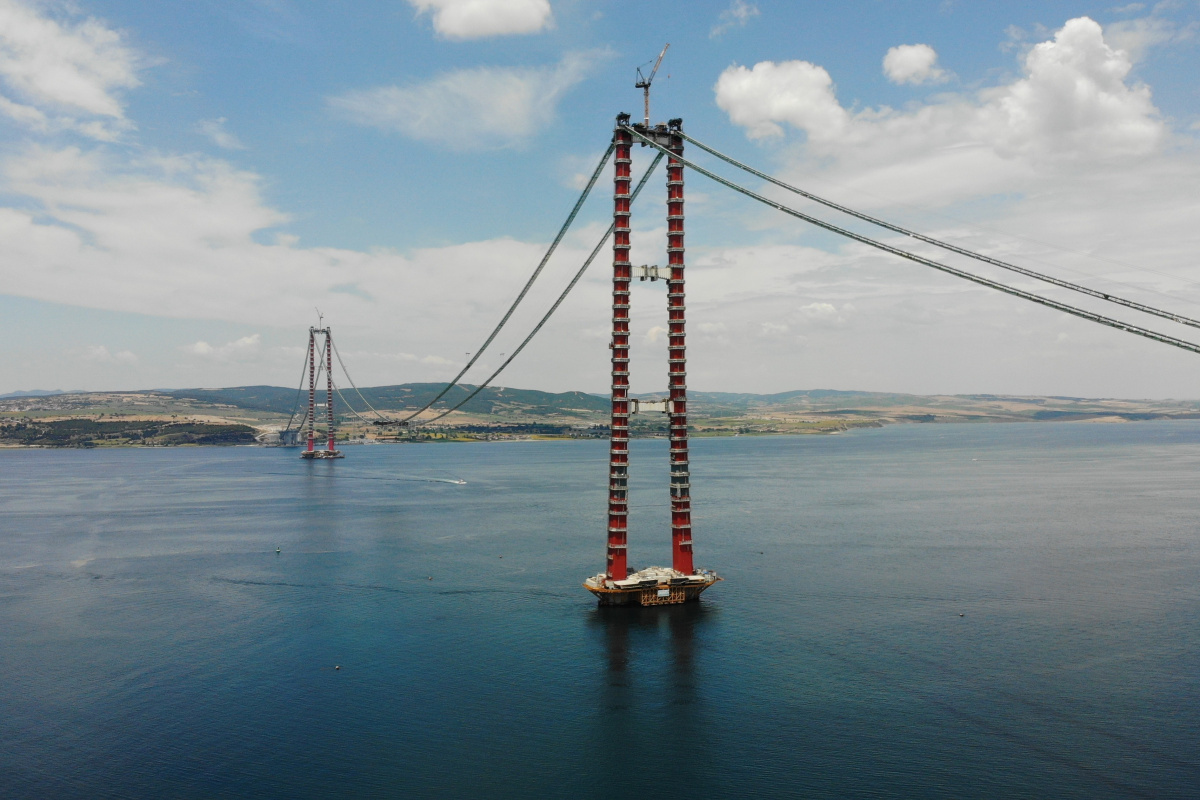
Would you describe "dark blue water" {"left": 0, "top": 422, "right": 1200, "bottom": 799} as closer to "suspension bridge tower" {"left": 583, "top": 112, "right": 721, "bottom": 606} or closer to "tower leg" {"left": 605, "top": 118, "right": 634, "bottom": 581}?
"suspension bridge tower" {"left": 583, "top": 112, "right": 721, "bottom": 606}

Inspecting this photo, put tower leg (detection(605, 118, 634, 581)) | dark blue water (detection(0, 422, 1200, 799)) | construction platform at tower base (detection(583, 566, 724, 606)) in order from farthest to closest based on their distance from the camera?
construction platform at tower base (detection(583, 566, 724, 606)), tower leg (detection(605, 118, 634, 581)), dark blue water (detection(0, 422, 1200, 799))

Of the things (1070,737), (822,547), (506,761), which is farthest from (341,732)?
(822,547)

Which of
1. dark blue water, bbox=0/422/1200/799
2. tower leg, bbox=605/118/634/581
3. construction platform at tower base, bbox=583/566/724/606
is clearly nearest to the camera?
dark blue water, bbox=0/422/1200/799

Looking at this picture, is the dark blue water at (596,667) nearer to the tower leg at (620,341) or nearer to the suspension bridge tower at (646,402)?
the suspension bridge tower at (646,402)

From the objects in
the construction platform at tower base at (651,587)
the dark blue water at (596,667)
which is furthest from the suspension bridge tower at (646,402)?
the dark blue water at (596,667)

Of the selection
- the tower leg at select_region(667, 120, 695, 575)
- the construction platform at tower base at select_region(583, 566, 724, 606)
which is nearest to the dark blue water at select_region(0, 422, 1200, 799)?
the construction platform at tower base at select_region(583, 566, 724, 606)

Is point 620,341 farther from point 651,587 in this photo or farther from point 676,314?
point 651,587

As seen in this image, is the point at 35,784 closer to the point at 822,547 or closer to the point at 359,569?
the point at 359,569

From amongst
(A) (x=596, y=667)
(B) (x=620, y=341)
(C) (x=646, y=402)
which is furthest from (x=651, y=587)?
(B) (x=620, y=341)
